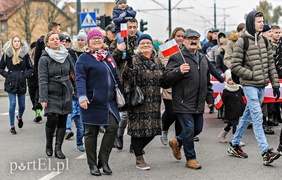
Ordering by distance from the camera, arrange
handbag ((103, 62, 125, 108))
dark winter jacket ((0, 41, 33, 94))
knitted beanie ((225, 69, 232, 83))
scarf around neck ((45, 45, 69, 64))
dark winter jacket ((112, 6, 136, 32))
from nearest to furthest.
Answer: handbag ((103, 62, 125, 108))
scarf around neck ((45, 45, 69, 64))
dark winter jacket ((112, 6, 136, 32))
knitted beanie ((225, 69, 232, 83))
dark winter jacket ((0, 41, 33, 94))

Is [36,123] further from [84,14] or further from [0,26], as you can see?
[0,26]

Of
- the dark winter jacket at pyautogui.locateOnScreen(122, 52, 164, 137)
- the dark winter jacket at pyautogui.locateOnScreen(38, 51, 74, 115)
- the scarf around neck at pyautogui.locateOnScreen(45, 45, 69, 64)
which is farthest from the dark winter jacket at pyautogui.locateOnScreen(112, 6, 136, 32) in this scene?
the dark winter jacket at pyautogui.locateOnScreen(122, 52, 164, 137)

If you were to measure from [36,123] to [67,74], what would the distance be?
14.4ft

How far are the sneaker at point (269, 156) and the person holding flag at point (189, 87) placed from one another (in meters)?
0.86

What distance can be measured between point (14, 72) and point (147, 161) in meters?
4.02

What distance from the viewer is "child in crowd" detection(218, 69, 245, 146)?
938 centimetres

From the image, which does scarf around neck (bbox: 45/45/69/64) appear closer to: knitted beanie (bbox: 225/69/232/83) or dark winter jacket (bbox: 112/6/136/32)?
dark winter jacket (bbox: 112/6/136/32)

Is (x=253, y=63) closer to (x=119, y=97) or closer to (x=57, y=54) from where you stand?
(x=119, y=97)

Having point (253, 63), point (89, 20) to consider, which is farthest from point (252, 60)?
point (89, 20)

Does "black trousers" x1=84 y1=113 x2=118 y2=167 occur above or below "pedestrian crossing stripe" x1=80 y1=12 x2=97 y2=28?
below

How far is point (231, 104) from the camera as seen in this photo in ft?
31.3

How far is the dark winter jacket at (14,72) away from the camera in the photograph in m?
10.8

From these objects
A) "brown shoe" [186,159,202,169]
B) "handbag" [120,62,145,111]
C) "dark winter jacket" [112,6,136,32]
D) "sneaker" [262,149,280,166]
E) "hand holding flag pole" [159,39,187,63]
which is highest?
"dark winter jacket" [112,6,136,32]

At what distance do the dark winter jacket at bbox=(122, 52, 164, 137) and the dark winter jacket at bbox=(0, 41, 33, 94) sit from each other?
4.07 meters
